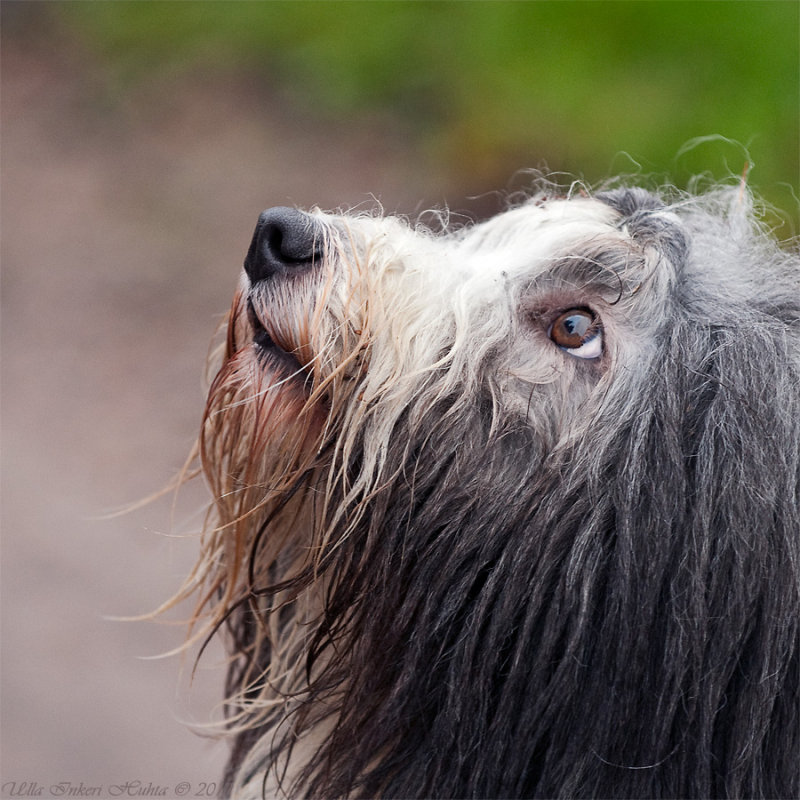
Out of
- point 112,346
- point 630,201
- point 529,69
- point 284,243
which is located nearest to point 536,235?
point 630,201

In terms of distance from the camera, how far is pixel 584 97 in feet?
20.5

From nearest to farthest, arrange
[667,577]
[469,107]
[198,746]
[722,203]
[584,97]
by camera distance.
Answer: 1. [667,577]
2. [722,203]
3. [198,746]
4. [584,97]
5. [469,107]

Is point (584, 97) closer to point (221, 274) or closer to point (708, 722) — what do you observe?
point (221, 274)

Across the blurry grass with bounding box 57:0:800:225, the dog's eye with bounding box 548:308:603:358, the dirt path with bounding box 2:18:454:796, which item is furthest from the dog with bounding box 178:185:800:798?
the blurry grass with bounding box 57:0:800:225

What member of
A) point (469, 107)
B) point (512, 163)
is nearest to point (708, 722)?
point (512, 163)

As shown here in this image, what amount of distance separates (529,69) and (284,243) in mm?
4905

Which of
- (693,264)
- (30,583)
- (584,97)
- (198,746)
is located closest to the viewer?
(693,264)

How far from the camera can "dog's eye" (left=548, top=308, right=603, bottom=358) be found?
2.07 meters

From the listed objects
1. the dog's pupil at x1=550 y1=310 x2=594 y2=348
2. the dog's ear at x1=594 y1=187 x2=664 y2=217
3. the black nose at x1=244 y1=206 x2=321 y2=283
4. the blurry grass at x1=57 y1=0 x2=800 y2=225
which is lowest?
the dog's pupil at x1=550 y1=310 x2=594 y2=348

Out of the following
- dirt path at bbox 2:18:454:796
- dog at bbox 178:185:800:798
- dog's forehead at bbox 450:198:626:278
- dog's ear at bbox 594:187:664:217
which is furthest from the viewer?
dirt path at bbox 2:18:454:796

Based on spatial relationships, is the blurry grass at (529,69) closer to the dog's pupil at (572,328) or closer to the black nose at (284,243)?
the dog's pupil at (572,328)

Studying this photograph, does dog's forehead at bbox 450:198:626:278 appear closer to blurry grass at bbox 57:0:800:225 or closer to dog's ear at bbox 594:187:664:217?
dog's ear at bbox 594:187:664:217

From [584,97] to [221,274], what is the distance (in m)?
2.63

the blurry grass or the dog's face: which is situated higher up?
the blurry grass
